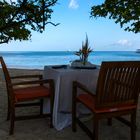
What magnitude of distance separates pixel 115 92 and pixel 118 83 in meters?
0.10

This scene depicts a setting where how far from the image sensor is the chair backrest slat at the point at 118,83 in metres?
2.85

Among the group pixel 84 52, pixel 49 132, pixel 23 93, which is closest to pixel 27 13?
pixel 84 52

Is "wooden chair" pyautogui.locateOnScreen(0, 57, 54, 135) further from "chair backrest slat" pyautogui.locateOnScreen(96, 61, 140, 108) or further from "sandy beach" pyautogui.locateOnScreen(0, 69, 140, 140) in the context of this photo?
"chair backrest slat" pyautogui.locateOnScreen(96, 61, 140, 108)

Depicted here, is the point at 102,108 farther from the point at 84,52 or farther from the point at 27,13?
the point at 27,13

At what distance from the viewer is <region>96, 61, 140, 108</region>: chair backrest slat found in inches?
112

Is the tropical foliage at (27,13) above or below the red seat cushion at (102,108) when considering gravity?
above

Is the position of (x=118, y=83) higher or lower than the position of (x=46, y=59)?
higher

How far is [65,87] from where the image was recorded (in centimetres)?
352

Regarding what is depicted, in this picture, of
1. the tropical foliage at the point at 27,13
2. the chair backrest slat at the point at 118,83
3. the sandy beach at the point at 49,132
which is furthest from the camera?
the tropical foliage at the point at 27,13

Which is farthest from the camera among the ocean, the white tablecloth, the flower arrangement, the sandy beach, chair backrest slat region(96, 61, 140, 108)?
the ocean

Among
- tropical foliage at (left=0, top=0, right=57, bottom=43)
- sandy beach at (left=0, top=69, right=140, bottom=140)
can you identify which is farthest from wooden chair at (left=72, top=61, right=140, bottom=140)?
tropical foliage at (left=0, top=0, right=57, bottom=43)

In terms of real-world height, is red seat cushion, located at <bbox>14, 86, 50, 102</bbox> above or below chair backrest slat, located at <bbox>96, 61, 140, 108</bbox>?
below

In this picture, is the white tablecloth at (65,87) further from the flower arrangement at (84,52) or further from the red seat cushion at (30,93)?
the flower arrangement at (84,52)

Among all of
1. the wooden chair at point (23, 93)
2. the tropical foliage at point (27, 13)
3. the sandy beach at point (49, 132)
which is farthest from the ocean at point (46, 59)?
the wooden chair at point (23, 93)
